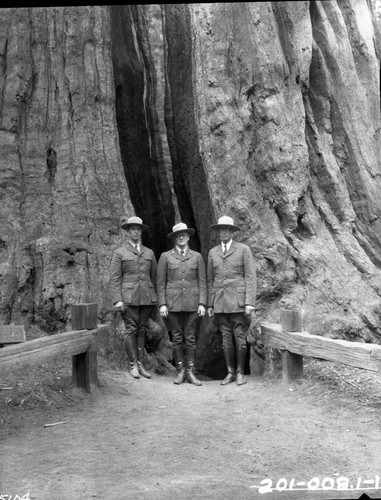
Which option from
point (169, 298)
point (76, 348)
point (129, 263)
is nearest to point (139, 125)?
point (129, 263)

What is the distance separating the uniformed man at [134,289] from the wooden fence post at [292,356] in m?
1.69

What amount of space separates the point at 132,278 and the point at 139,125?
13.2ft

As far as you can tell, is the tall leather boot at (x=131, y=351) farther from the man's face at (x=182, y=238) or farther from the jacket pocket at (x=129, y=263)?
the man's face at (x=182, y=238)

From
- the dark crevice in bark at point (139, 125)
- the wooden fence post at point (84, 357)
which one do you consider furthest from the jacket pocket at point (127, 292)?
the dark crevice in bark at point (139, 125)

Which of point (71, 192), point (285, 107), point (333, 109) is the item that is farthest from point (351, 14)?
point (71, 192)

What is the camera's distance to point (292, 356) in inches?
271

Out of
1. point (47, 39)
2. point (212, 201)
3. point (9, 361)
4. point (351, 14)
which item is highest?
point (351, 14)

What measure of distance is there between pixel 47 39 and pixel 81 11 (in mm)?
704

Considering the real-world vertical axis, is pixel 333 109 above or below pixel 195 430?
above

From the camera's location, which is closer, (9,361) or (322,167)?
(9,361)

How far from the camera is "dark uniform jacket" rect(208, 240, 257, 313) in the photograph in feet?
24.2

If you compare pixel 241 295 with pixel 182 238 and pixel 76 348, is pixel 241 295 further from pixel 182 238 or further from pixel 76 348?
pixel 76 348

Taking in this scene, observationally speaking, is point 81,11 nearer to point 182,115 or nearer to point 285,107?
point 182,115

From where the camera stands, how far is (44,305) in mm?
8031
